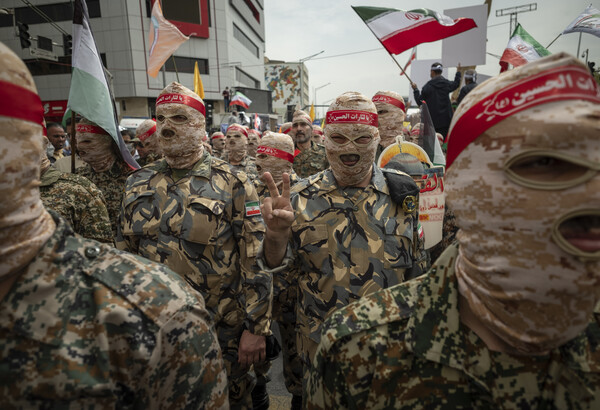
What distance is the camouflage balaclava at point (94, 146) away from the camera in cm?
384


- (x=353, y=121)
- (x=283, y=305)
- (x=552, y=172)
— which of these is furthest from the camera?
(x=283, y=305)

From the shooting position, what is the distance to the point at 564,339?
3.39 feet

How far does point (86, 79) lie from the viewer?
356 cm

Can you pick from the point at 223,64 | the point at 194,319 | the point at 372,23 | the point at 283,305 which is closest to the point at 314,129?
the point at 372,23

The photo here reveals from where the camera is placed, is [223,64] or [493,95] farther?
[223,64]

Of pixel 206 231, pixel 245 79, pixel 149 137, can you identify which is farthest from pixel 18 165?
pixel 245 79

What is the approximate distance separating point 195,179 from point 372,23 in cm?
360

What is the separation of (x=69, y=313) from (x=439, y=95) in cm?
688

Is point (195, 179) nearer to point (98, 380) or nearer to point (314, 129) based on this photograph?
point (98, 380)

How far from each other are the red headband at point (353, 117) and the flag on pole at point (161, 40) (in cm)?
454

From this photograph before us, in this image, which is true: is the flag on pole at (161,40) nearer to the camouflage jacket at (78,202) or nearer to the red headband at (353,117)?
the camouflage jacket at (78,202)

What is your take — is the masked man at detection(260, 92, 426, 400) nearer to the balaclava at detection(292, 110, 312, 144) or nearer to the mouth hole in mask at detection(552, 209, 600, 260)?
the mouth hole in mask at detection(552, 209, 600, 260)

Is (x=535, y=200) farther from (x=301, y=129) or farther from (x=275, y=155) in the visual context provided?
(x=301, y=129)

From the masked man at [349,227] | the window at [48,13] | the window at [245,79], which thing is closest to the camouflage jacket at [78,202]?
the masked man at [349,227]
